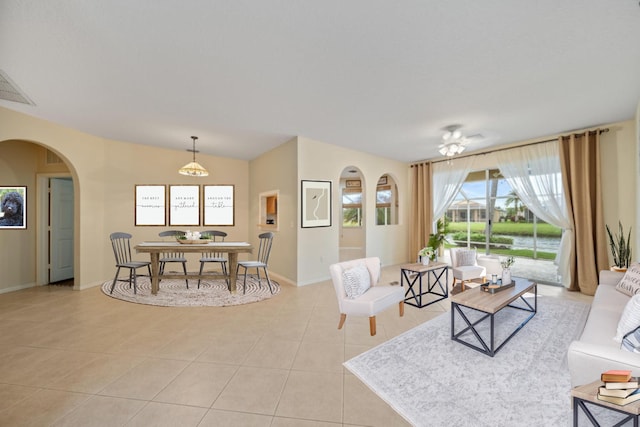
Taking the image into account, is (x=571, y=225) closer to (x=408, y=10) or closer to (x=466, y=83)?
(x=466, y=83)

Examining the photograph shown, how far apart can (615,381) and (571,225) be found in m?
4.24

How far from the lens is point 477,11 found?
1838 millimetres

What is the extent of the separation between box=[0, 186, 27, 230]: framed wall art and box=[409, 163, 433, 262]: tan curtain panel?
7.93 meters

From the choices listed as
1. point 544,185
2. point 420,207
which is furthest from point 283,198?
point 544,185

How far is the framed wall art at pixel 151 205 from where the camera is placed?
565cm

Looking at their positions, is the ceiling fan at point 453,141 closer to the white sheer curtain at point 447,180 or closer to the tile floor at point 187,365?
the white sheer curtain at point 447,180

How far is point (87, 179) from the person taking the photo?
4.79 metres

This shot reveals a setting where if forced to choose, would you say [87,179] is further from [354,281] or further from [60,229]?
[354,281]

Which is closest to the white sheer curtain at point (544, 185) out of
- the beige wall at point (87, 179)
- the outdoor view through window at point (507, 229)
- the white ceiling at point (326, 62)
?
the outdoor view through window at point (507, 229)

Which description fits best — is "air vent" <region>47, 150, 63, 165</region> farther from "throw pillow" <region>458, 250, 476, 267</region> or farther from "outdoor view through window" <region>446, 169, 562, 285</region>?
"outdoor view through window" <region>446, 169, 562, 285</region>

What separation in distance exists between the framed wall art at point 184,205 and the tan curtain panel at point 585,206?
24.0 feet

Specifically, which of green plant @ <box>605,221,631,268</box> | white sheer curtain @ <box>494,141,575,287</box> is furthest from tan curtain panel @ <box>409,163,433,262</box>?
green plant @ <box>605,221,631,268</box>

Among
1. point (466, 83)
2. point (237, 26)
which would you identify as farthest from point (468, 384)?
point (237, 26)

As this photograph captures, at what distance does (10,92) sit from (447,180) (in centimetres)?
739
